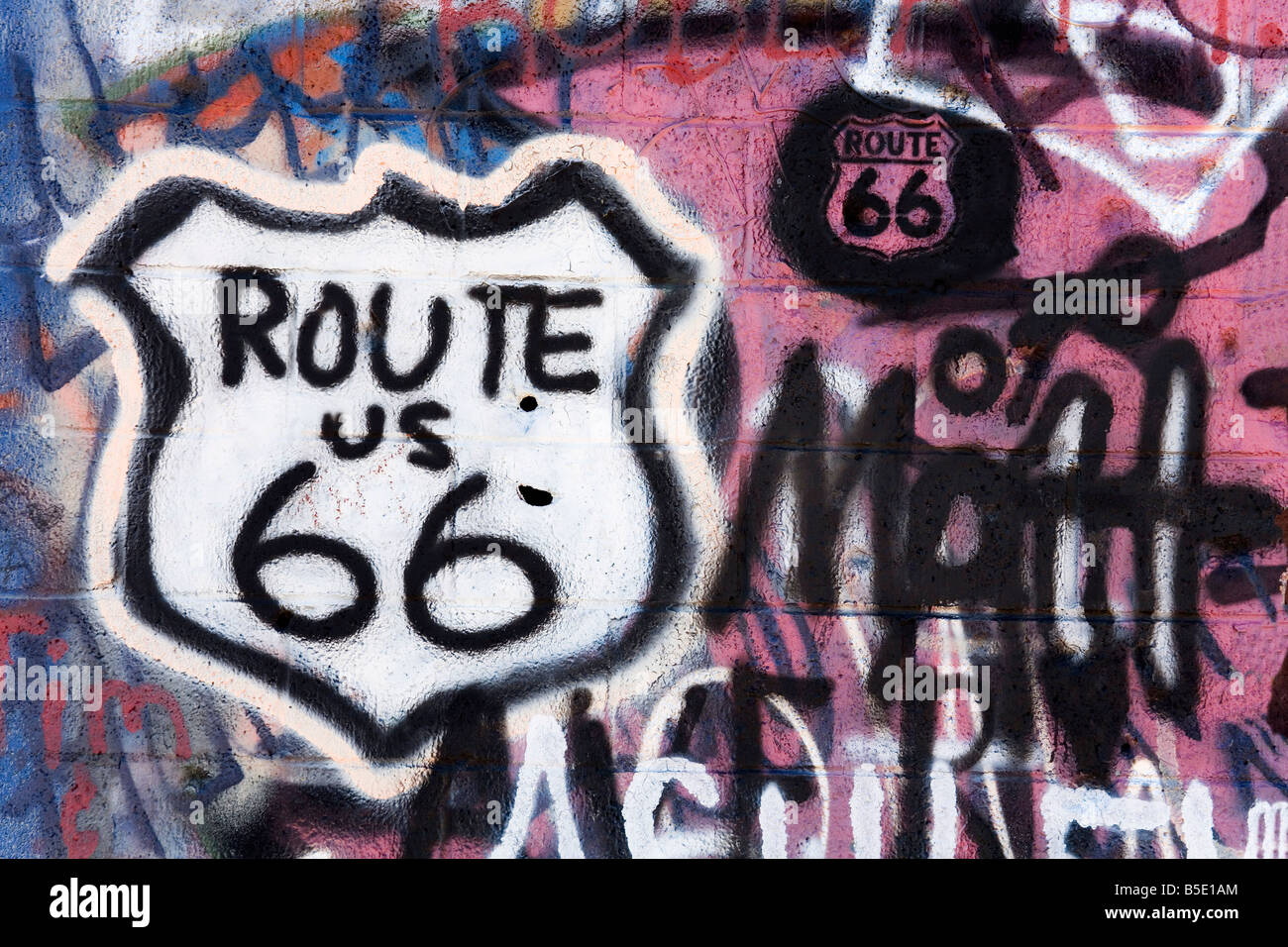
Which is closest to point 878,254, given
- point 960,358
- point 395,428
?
point 960,358

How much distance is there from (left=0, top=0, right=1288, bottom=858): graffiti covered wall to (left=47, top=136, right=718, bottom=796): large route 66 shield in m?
0.02

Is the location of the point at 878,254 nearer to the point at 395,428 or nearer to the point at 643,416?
the point at 643,416

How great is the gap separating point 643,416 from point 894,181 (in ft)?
4.31

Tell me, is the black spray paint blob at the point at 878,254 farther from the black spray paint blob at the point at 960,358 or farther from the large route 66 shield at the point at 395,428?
the large route 66 shield at the point at 395,428

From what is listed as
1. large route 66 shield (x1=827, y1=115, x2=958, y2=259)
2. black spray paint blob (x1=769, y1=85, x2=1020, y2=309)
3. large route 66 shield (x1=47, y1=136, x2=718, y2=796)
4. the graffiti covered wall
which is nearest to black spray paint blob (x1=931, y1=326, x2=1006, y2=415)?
the graffiti covered wall

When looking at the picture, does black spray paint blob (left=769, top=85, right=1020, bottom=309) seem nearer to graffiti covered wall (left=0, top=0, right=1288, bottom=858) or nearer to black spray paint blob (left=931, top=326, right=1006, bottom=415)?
graffiti covered wall (left=0, top=0, right=1288, bottom=858)

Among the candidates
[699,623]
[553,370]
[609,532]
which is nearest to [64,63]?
[553,370]

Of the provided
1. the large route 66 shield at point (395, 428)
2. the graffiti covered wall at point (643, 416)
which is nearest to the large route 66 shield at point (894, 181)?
the graffiti covered wall at point (643, 416)

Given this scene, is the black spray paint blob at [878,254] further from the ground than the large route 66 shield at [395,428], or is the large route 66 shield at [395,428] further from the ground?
the black spray paint blob at [878,254]

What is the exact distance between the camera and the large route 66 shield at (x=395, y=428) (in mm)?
3094

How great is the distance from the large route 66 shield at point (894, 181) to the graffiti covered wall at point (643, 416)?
2 centimetres

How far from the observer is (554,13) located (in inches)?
121

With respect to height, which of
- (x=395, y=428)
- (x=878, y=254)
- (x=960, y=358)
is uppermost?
Result: (x=878, y=254)

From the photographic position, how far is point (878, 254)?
3.10 metres
